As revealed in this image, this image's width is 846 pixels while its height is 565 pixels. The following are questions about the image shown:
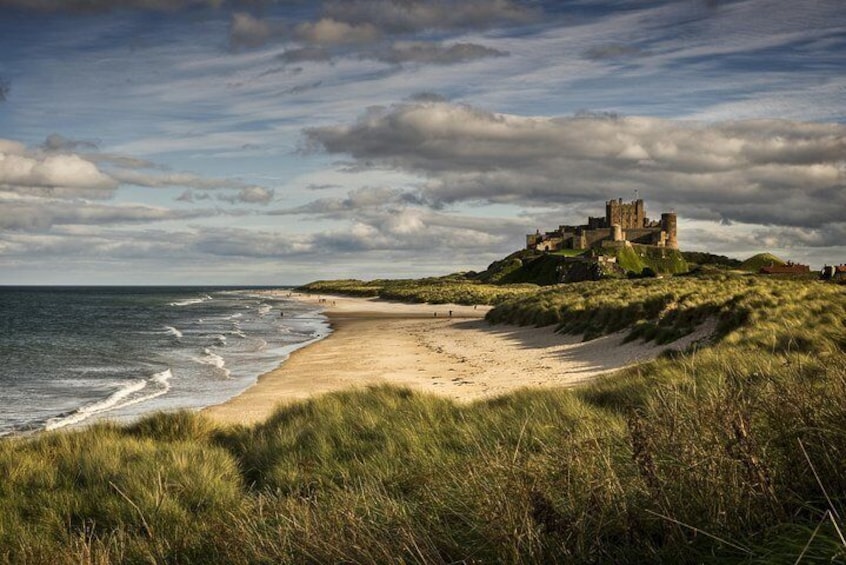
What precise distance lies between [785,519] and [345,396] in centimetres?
915

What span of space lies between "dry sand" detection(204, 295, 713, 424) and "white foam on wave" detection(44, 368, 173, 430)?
10.5 ft

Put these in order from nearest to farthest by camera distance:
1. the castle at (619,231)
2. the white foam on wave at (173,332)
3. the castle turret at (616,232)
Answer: the white foam on wave at (173,332)
the castle turret at (616,232)
the castle at (619,231)

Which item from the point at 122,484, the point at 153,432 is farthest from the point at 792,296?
the point at 122,484

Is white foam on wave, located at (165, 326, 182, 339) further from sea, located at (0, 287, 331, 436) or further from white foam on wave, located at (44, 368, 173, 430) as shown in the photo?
white foam on wave, located at (44, 368, 173, 430)

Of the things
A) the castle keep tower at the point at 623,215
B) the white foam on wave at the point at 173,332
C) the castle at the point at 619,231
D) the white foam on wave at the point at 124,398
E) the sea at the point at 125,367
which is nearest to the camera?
the white foam on wave at the point at 124,398

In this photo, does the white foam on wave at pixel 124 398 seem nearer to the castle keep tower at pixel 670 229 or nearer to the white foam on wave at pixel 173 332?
the white foam on wave at pixel 173 332

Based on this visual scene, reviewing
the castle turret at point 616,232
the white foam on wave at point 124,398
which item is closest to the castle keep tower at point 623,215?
the castle turret at point 616,232

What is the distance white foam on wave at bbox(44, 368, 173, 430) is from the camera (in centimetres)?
1711

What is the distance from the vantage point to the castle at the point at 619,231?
470ft

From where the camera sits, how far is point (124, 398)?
69.2 feet

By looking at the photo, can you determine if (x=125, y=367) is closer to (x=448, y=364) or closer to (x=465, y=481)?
(x=448, y=364)

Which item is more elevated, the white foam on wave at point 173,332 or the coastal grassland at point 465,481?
the coastal grassland at point 465,481

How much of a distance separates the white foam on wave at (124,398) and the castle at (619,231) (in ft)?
403

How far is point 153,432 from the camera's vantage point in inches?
433
